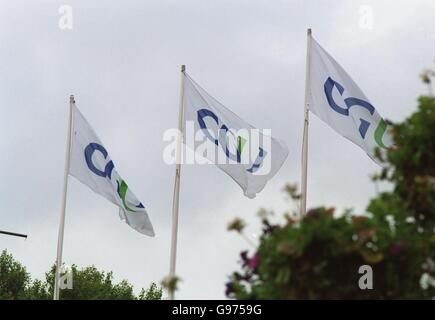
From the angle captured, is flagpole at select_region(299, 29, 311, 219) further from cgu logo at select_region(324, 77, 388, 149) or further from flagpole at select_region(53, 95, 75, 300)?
flagpole at select_region(53, 95, 75, 300)

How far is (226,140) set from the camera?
2275 cm

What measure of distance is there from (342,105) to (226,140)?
276cm

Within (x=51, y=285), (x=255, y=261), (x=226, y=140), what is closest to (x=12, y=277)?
(x=51, y=285)

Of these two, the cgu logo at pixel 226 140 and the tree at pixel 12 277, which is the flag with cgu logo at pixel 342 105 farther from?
the tree at pixel 12 277

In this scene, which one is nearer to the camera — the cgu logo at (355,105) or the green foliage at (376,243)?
the green foliage at (376,243)

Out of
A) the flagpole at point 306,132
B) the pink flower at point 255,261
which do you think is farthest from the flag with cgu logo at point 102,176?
the pink flower at point 255,261

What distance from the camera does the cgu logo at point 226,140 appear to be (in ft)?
74.3

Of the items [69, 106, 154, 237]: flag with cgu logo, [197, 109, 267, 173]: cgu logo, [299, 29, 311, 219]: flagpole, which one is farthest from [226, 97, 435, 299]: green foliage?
[69, 106, 154, 237]: flag with cgu logo

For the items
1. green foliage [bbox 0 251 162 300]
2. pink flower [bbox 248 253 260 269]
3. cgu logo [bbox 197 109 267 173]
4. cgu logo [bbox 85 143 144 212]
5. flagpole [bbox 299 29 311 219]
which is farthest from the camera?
green foliage [bbox 0 251 162 300]

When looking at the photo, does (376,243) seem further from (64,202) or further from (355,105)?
(64,202)

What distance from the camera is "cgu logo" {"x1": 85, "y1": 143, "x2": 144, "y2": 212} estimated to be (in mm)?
24328

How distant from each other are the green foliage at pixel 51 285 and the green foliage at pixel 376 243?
145ft

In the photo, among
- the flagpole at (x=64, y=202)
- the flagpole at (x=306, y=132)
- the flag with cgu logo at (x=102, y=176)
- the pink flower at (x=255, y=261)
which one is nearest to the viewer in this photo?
the pink flower at (x=255, y=261)
